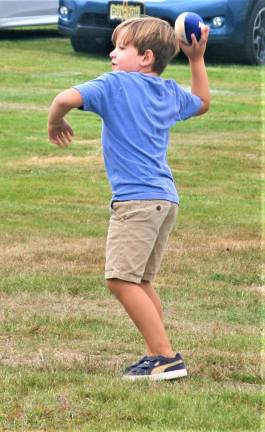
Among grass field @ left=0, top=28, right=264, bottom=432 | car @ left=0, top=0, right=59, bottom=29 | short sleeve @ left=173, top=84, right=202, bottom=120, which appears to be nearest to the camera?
grass field @ left=0, top=28, right=264, bottom=432

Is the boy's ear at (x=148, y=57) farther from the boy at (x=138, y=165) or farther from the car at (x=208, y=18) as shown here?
the car at (x=208, y=18)

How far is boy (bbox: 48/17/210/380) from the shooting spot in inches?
206

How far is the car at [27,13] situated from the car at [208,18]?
131cm

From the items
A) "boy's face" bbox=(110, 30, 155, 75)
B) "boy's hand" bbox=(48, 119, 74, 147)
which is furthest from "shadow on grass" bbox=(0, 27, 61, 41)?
"boy's hand" bbox=(48, 119, 74, 147)

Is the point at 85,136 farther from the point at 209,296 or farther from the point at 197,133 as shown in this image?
the point at 209,296

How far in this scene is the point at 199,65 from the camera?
5.70 metres

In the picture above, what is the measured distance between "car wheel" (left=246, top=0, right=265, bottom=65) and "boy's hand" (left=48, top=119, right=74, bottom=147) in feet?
35.8

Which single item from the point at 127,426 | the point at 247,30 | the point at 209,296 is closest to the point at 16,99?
the point at 247,30

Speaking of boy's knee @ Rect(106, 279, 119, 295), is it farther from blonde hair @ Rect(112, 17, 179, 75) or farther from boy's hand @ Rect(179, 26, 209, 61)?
boy's hand @ Rect(179, 26, 209, 61)

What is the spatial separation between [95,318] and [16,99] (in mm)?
7722

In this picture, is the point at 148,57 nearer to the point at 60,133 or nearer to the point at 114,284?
the point at 60,133

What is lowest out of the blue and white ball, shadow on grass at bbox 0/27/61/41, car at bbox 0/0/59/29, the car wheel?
shadow on grass at bbox 0/27/61/41

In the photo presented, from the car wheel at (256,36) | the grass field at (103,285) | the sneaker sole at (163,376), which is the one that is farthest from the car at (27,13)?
the sneaker sole at (163,376)

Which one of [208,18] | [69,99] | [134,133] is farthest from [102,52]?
[69,99]
